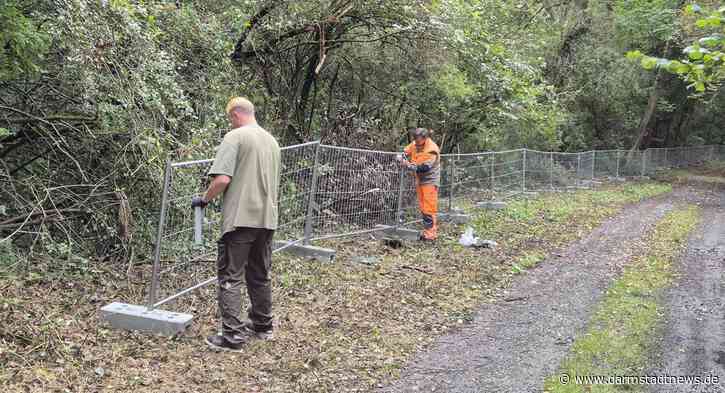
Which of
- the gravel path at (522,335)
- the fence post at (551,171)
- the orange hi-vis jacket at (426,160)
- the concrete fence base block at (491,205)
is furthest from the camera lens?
the fence post at (551,171)

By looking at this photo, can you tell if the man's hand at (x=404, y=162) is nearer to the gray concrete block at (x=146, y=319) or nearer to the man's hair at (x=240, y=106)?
the man's hair at (x=240, y=106)

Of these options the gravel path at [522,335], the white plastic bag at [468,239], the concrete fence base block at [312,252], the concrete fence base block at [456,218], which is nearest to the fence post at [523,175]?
the concrete fence base block at [456,218]

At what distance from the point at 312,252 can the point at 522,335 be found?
3.03 m

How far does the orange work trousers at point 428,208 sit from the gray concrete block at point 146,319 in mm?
5488

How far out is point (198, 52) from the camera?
26.9 ft

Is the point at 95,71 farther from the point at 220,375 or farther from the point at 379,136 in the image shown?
the point at 379,136

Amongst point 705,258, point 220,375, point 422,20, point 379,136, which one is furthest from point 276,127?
point 705,258

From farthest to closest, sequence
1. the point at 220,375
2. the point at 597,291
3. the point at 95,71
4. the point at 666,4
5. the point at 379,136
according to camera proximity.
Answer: the point at 666,4 < the point at 379,136 < the point at 597,291 < the point at 95,71 < the point at 220,375

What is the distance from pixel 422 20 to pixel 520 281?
418cm

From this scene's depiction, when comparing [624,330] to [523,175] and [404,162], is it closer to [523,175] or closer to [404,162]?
[404,162]

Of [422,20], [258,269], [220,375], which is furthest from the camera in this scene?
[422,20]

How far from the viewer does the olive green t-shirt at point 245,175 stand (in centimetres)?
495

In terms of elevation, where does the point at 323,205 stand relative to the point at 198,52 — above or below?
below

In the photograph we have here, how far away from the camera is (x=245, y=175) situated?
16.4ft
